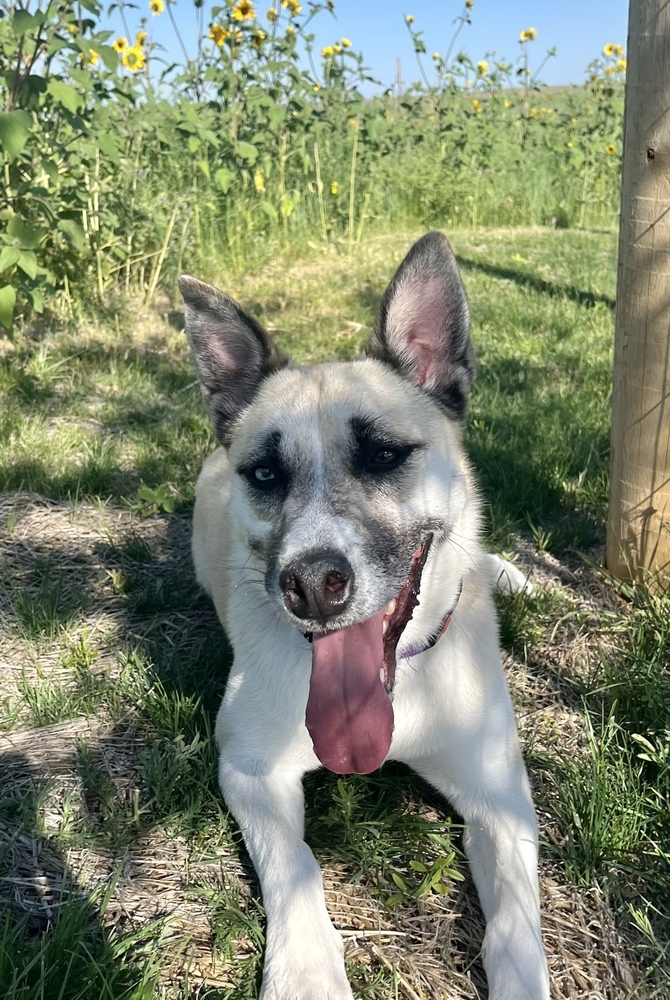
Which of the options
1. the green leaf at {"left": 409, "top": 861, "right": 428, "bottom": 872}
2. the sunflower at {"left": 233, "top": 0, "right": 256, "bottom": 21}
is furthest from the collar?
the sunflower at {"left": 233, "top": 0, "right": 256, "bottom": 21}

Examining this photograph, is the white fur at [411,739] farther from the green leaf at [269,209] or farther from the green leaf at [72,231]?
the green leaf at [269,209]

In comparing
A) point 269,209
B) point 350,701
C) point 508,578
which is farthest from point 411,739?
point 269,209

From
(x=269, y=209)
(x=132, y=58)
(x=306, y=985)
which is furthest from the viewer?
(x=269, y=209)

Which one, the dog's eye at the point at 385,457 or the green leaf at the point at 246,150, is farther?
the green leaf at the point at 246,150

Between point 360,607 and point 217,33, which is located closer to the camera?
point 360,607

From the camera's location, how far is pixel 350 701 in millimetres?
1972

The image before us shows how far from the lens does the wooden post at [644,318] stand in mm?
2576

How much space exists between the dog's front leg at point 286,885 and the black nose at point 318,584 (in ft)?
1.89

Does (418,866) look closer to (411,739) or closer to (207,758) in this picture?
(411,739)

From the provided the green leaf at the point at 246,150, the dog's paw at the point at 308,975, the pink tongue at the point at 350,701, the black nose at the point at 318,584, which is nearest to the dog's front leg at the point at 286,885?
the dog's paw at the point at 308,975

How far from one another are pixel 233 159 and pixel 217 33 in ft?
3.81

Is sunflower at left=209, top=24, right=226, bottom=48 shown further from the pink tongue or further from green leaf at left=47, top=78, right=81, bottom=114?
the pink tongue

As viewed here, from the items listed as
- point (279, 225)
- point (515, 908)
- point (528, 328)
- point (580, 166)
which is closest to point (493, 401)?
point (528, 328)

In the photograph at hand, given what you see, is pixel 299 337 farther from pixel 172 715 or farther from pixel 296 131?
pixel 172 715
